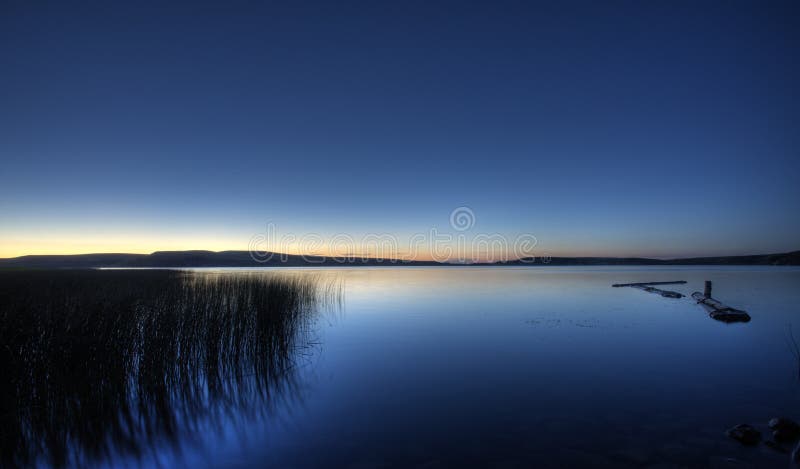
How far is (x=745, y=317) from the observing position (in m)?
13.7

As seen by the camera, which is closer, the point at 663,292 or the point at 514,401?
the point at 514,401

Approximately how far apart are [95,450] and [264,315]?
4571mm

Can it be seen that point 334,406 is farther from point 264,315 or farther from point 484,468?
point 264,315

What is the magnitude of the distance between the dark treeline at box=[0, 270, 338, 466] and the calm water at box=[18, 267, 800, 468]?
0.54 meters

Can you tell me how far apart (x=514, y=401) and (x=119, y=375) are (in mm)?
6363

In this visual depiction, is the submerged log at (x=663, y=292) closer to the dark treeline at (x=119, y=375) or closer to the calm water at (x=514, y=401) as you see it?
the calm water at (x=514, y=401)

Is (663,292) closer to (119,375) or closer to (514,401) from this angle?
(514,401)

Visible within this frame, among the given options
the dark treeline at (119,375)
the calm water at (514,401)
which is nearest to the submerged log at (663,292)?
the calm water at (514,401)

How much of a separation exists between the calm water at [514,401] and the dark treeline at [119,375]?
537mm

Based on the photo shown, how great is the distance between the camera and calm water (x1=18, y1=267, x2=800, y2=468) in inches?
168

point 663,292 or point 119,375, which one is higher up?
point 119,375

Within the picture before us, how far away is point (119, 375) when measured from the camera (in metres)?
6.00

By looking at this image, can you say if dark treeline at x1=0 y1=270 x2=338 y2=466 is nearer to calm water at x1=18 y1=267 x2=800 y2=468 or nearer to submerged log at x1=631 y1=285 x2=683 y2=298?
calm water at x1=18 y1=267 x2=800 y2=468

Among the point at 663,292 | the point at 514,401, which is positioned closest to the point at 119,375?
the point at 514,401
